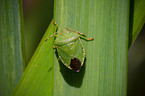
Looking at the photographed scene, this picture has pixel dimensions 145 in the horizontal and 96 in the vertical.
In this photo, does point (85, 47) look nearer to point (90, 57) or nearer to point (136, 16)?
point (90, 57)

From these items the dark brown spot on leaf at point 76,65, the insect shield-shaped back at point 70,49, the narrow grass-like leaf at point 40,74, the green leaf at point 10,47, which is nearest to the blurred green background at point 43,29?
the green leaf at point 10,47

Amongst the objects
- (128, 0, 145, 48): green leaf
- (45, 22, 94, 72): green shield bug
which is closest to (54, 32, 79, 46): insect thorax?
(45, 22, 94, 72): green shield bug

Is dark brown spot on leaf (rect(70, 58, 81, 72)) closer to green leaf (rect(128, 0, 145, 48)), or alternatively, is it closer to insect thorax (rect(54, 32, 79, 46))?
insect thorax (rect(54, 32, 79, 46))

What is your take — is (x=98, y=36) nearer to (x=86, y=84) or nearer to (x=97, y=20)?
(x=97, y=20)

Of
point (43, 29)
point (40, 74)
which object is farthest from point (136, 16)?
point (43, 29)

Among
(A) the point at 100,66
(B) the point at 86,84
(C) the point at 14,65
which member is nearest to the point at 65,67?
(B) the point at 86,84

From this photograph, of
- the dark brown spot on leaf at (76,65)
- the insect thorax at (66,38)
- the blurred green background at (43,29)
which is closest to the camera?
the dark brown spot on leaf at (76,65)

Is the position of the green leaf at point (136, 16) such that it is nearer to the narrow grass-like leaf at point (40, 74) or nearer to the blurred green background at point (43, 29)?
the blurred green background at point (43, 29)
